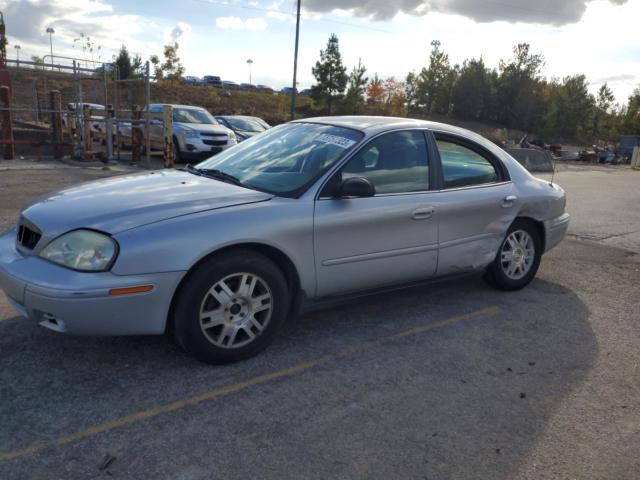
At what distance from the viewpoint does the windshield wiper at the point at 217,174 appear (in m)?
3.97

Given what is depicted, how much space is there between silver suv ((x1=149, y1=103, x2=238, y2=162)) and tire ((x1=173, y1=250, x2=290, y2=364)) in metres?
12.3

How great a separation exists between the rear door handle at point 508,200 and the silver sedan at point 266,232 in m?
0.01

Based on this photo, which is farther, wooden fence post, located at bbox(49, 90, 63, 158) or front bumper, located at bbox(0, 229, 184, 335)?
wooden fence post, located at bbox(49, 90, 63, 158)

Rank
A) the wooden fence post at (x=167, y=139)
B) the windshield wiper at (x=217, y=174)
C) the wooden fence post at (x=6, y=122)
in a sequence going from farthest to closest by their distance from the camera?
1. the wooden fence post at (x=6, y=122)
2. the wooden fence post at (x=167, y=139)
3. the windshield wiper at (x=217, y=174)

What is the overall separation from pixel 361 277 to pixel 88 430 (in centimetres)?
201

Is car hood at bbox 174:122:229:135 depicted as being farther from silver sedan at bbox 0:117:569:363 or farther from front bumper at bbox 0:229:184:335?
front bumper at bbox 0:229:184:335

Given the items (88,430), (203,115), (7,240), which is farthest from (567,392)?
(203,115)

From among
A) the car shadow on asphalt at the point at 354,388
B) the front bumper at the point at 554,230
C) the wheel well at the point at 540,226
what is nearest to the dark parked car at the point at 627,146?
the front bumper at the point at 554,230

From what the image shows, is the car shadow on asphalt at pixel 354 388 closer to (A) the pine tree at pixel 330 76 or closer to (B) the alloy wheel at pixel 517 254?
(B) the alloy wheel at pixel 517 254

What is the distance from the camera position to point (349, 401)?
3.11 metres

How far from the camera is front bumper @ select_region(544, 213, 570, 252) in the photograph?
5.25 m

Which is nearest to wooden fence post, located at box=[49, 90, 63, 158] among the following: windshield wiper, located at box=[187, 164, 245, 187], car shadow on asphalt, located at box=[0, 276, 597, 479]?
windshield wiper, located at box=[187, 164, 245, 187]

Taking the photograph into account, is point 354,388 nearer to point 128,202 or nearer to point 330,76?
point 128,202

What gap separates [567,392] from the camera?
11.0 ft
